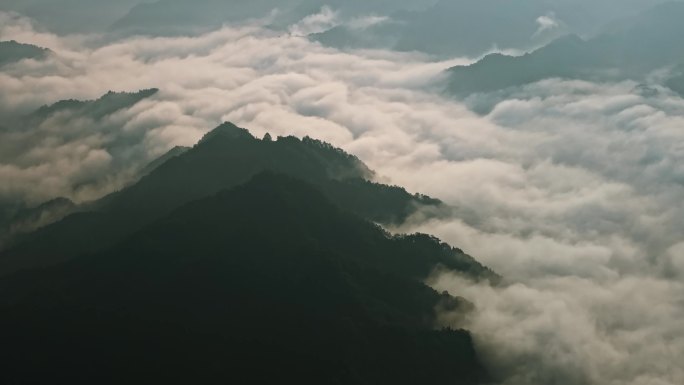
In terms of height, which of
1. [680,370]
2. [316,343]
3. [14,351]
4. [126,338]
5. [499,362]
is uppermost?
[680,370]

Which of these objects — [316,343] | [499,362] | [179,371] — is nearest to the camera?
[179,371]

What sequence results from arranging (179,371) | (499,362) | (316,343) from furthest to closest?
(499,362), (316,343), (179,371)

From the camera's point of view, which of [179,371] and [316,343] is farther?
[316,343]

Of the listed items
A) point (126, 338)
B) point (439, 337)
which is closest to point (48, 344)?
point (126, 338)

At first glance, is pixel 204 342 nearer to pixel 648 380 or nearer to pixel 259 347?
pixel 259 347

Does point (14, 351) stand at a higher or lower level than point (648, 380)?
lower

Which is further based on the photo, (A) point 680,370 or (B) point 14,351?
(A) point 680,370

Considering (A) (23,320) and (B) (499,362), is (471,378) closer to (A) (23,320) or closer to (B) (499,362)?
(B) (499,362)

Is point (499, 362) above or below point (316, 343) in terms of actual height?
above

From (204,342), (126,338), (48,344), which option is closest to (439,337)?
(204,342)
